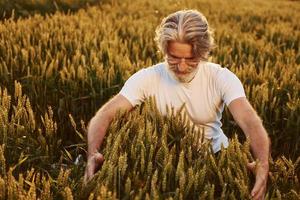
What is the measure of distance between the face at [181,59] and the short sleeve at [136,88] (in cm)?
17

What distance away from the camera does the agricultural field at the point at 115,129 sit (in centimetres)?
178

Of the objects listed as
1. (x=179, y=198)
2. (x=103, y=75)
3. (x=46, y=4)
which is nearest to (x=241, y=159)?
(x=179, y=198)

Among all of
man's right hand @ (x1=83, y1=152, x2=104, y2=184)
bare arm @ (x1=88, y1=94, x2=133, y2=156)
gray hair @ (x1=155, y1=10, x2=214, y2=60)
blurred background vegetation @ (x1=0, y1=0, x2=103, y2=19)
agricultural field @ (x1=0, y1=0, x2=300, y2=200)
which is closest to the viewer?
agricultural field @ (x1=0, y1=0, x2=300, y2=200)

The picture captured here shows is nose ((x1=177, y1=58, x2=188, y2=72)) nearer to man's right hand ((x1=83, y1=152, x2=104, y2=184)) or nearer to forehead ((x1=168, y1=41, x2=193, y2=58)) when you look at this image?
forehead ((x1=168, y1=41, x2=193, y2=58))

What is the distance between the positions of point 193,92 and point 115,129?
1.65 ft

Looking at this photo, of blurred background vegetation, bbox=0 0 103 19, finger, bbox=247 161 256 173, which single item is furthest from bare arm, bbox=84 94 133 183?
blurred background vegetation, bbox=0 0 103 19

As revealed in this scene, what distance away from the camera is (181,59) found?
238 centimetres

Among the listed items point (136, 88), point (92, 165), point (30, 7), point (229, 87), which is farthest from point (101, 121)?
point (30, 7)

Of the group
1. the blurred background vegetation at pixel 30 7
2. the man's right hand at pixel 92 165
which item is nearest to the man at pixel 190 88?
the man's right hand at pixel 92 165

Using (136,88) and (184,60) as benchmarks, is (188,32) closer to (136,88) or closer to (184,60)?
(184,60)

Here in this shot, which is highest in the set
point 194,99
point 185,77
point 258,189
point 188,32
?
point 188,32

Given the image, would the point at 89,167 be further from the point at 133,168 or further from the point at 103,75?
the point at 103,75

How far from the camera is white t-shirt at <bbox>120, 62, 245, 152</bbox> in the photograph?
8.32 feet

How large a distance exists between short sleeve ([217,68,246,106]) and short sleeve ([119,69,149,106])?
1.12 ft
